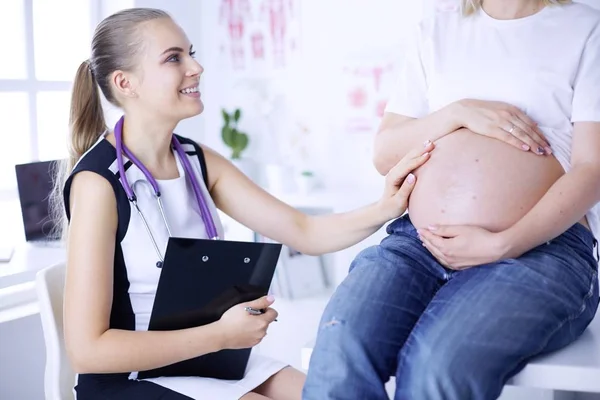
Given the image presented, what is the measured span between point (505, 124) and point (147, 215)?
2.30 feet

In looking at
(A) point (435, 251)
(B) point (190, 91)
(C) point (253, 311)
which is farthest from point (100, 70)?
(A) point (435, 251)

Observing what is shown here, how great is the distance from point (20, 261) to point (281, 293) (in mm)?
1479

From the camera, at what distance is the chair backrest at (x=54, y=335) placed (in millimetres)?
1490

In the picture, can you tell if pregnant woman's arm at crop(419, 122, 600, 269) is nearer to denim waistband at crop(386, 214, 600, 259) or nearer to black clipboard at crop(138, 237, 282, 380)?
denim waistband at crop(386, 214, 600, 259)

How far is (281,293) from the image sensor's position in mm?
3523

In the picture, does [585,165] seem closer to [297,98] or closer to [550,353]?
[550,353]

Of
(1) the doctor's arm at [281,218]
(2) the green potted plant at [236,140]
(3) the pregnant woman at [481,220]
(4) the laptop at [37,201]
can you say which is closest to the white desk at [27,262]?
(4) the laptop at [37,201]

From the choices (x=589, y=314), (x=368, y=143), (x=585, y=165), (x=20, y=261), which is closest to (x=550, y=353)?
(x=589, y=314)

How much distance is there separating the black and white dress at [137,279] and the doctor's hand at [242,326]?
0.09 metres

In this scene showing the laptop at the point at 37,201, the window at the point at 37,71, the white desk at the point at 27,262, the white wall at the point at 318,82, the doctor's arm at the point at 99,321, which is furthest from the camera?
the white wall at the point at 318,82

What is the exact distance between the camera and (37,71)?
10.0ft

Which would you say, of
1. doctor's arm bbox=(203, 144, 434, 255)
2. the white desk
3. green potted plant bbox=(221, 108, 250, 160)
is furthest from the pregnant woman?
green potted plant bbox=(221, 108, 250, 160)

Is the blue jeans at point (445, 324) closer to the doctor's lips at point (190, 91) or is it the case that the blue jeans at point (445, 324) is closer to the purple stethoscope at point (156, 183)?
the purple stethoscope at point (156, 183)

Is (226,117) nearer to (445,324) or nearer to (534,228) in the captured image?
(534,228)
